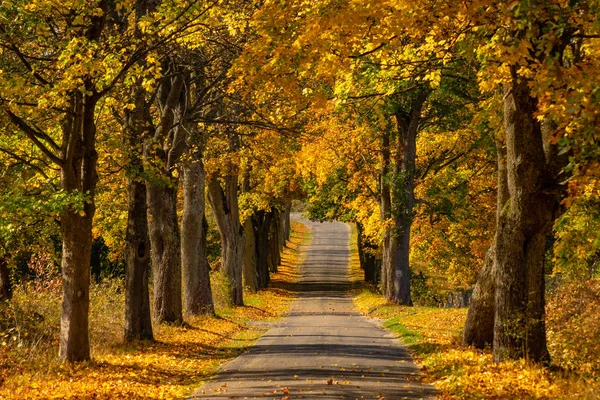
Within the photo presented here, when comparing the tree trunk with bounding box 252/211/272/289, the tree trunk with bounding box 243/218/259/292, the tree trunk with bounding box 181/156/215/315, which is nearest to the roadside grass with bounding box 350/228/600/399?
the tree trunk with bounding box 181/156/215/315

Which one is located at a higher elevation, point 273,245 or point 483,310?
point 273,245

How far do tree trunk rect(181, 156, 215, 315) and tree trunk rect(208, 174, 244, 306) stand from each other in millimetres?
5806

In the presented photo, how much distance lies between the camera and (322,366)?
53.1ft

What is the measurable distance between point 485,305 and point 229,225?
806 inches

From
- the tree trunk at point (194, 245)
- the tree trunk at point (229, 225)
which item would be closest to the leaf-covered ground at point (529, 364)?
the tree trunk at point (194, 245)

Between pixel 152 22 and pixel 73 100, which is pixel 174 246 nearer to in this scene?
pixel 73 100

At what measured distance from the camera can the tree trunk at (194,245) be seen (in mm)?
26797

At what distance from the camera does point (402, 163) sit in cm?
3259

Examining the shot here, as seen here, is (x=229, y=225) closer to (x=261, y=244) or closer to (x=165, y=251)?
(x=165, y=251)

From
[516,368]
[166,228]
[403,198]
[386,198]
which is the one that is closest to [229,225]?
[386,198]

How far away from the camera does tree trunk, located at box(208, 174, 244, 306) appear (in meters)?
35.2

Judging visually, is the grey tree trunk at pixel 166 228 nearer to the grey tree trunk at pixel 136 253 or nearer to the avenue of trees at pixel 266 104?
the avenue of trees at pixel 266 104

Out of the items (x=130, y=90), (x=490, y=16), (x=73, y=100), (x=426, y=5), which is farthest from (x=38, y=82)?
(x=490, y=16)

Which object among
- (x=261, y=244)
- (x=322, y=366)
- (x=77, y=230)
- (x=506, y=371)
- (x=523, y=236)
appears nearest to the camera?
(x=506, y=371)
